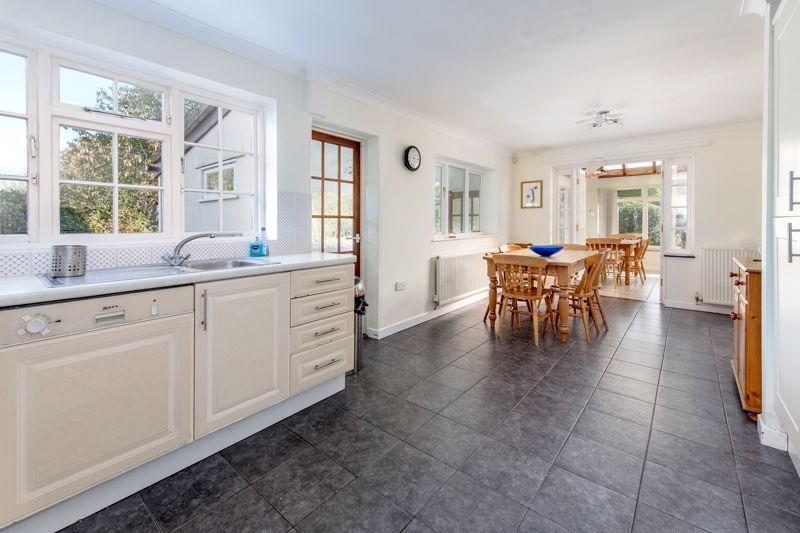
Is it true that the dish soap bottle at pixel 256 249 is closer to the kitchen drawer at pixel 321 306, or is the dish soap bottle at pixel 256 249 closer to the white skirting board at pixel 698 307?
the kitchen drawer at pixel 321 306

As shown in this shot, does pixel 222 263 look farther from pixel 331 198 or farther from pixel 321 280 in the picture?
pixel 331 198

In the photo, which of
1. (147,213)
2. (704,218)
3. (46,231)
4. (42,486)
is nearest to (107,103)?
(147,213)

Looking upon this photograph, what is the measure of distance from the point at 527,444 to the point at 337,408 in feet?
3.77

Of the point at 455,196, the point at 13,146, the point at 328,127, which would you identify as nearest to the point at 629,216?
the point at 455,196

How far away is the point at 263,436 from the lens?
2074mm

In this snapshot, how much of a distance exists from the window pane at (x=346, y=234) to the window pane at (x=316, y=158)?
1.69 feet

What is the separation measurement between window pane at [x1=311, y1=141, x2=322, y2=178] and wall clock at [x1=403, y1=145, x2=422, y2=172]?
3.14ft

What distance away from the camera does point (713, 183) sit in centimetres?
484

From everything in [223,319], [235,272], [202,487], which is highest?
[235,272]

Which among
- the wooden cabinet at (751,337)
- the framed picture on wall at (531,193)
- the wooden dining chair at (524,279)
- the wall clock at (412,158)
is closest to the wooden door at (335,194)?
the wall clock at (412,158)

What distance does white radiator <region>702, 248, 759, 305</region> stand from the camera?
469cm

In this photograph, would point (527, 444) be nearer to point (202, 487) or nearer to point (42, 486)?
point (202, 487)

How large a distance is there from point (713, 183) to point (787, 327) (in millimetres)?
4320

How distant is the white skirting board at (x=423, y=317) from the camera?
12.5ft
